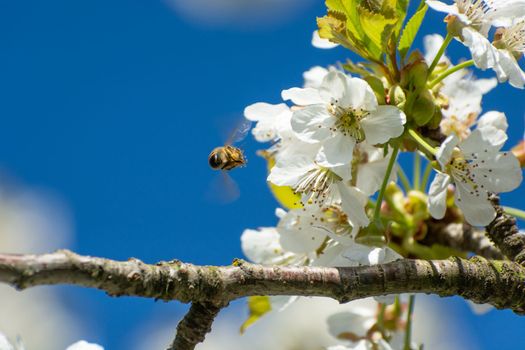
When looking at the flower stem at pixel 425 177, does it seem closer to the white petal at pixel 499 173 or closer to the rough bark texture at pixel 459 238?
the rough bark texture at pixel 459 238

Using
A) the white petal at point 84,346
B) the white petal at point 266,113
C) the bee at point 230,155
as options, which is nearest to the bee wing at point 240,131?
the bee at point 230,155

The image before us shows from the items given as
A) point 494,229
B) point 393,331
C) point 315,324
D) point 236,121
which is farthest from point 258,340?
point 494,229

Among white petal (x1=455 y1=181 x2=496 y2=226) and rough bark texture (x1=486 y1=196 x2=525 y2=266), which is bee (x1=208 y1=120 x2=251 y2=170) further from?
rough bark texture (x1=486 y1=196 x2=525 y2=266)

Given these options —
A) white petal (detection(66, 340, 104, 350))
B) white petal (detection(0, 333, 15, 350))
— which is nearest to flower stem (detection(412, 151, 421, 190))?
white petal (detection(66, 340, 104, 350))

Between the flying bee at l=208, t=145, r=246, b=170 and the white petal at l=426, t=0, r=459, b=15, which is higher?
the white petal at l=426, t=0, r=459, b=15

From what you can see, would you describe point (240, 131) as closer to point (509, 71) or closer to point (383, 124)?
point (383, 124)

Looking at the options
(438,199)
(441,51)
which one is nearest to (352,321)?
(438,199)
